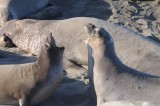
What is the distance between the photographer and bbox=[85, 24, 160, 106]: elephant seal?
517 centimetres

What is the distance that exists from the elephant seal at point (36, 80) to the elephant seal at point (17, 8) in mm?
2870

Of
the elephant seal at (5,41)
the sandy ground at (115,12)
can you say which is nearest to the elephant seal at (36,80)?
the sandy ground at (115,12)

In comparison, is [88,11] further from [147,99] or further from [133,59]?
[147,99]

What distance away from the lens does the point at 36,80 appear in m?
5.28

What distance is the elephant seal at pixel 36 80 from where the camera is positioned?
526 cm

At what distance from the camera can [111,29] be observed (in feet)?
22.8

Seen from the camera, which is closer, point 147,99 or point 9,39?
point 147,99

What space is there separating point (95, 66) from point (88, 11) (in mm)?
3696

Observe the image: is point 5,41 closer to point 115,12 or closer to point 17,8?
point 17,8

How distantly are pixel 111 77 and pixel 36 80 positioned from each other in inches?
26.8

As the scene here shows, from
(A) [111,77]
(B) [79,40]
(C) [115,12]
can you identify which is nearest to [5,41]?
(B) [79,40]

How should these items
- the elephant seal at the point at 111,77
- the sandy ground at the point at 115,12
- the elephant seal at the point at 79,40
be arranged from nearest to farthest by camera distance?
1. the elephant seal at the point at 111,77
2. the elephant seal at the point at 79,40
3. the sandy ground at the point at 115,12

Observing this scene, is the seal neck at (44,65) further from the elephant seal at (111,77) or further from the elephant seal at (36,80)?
the elephant seal at (111,77)

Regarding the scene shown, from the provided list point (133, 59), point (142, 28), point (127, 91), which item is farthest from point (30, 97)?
point (142, 28)
